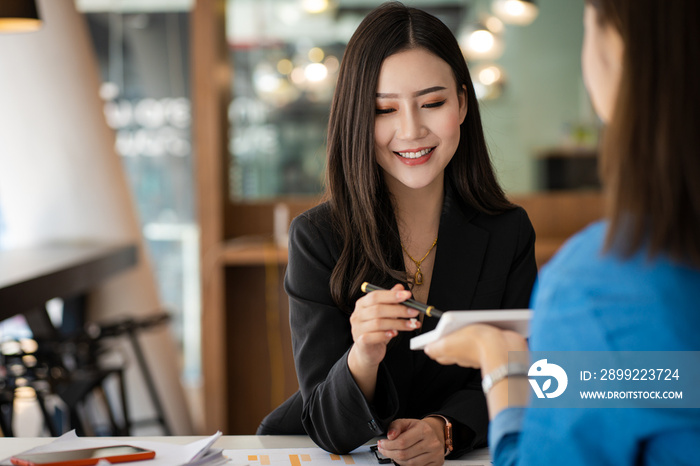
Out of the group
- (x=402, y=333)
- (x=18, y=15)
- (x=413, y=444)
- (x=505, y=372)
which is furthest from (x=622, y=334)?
(x=18, y=15)

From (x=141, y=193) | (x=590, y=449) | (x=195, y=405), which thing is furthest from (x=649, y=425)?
(x=141, y=193)

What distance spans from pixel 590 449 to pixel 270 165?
3.59 m

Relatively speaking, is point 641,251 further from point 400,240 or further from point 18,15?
point 18,15

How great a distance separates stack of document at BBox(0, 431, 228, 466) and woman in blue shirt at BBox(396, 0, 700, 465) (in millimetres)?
519

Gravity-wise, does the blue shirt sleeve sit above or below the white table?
above

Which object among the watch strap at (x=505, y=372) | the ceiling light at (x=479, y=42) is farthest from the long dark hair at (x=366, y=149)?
the ceiling light at (x=479, y=42)

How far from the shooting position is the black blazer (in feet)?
3.83

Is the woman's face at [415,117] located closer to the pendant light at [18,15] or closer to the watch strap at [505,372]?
the watch strap at [505,372]

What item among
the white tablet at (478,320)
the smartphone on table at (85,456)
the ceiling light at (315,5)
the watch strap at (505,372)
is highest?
the ceiling light at (315,5)

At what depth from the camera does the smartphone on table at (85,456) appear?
97 cm

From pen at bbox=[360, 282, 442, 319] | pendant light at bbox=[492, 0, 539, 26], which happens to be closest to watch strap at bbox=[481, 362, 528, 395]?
pen at bbox=[360, 282, 442, 319]

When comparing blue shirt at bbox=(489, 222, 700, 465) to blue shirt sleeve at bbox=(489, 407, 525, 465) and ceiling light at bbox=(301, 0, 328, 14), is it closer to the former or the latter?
blue shirt sleeve at bbox=(489, 407, 525, 465)

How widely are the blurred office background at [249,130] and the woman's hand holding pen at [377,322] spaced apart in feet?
7.72

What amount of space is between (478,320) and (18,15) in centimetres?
201
